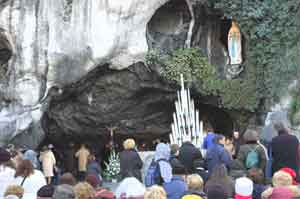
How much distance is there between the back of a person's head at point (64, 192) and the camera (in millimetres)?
7277

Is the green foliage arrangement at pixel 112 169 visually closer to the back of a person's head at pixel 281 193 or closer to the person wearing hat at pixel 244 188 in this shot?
the person wearing hat at pixel 244 188

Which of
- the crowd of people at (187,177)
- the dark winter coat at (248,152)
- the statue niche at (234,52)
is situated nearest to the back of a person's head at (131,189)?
the crowd of people at (187,177)

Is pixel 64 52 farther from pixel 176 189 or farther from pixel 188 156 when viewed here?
pixel 176 189

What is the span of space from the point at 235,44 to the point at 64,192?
9941mm

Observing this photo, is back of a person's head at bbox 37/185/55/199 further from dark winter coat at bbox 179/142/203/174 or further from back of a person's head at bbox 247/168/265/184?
dark winter coat at bbox 179/142/203/174

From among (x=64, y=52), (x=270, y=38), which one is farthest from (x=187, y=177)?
(x=64, y=52)

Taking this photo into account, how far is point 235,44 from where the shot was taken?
16.4 metres

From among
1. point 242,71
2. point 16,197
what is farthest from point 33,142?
point 16,197

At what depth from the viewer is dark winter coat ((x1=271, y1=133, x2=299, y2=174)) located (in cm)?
934

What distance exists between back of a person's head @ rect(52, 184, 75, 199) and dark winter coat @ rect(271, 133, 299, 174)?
3.41 metres

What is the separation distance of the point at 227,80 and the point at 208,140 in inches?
219

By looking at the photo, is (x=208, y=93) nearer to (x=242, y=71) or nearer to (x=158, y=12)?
(x=242, y=71)

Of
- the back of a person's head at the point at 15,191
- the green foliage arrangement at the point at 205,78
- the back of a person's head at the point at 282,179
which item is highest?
the green foliage arrangement at the point at 205,78

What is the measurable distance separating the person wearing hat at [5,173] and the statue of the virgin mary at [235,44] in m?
9.01
